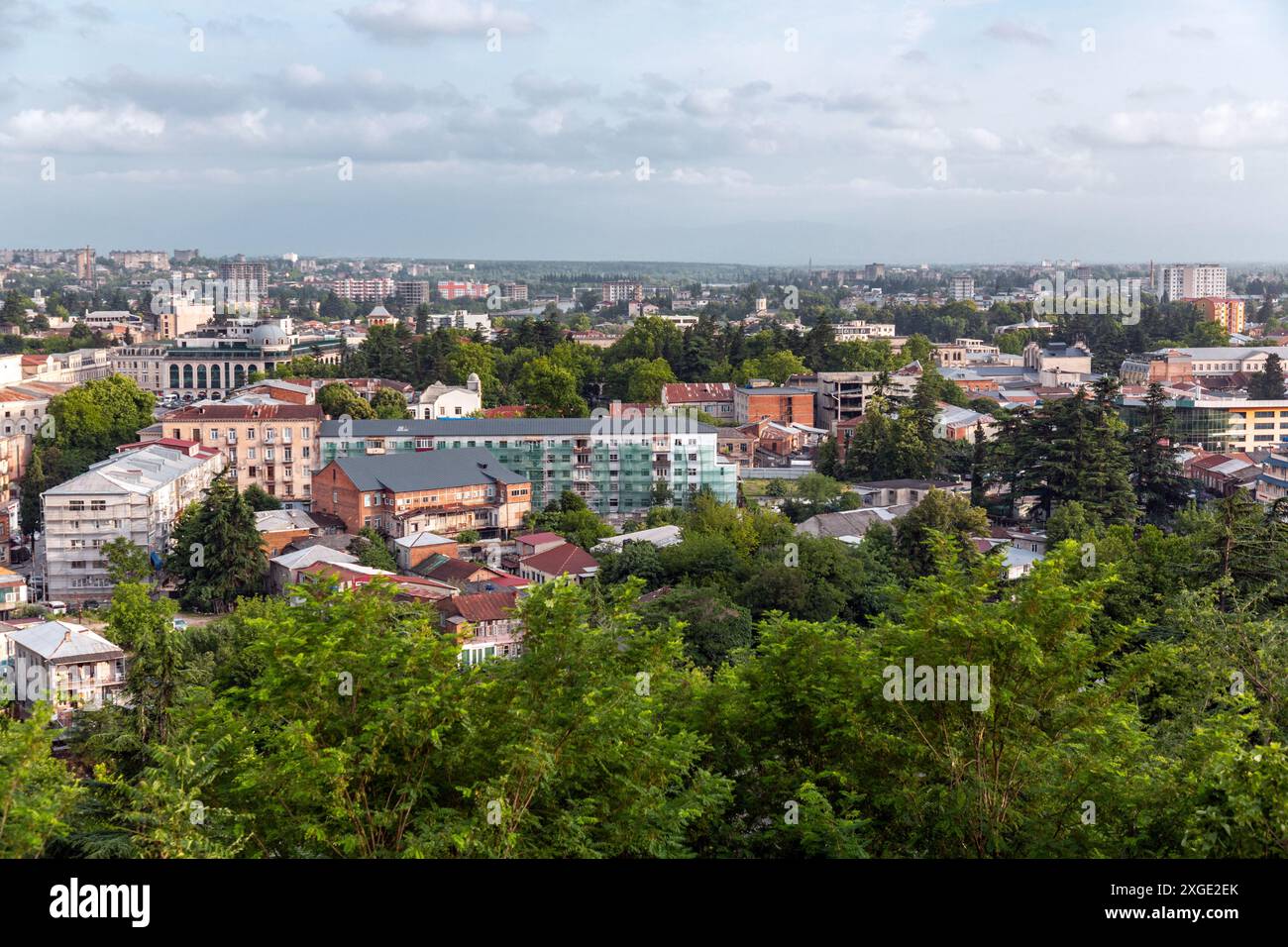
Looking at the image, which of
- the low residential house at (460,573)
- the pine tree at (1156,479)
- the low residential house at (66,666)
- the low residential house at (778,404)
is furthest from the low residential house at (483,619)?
the low residential house at (778,404)

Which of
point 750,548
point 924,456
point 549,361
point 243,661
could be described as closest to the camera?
point 243,661

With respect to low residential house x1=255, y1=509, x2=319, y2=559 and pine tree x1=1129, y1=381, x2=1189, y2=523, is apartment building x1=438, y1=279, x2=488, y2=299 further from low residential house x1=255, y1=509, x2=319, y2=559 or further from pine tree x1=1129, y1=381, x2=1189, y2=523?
pine tree x1=1129, y1=381, x2=1189, y2=523

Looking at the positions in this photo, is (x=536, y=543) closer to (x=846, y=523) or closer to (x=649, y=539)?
(x=649, y=539)

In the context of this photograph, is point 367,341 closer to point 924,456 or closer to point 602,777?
point 924,456

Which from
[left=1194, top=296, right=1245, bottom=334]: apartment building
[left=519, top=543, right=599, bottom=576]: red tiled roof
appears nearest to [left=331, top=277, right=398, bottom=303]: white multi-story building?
[left=1194, top=296, right=1245, bottom=334]: apartment building

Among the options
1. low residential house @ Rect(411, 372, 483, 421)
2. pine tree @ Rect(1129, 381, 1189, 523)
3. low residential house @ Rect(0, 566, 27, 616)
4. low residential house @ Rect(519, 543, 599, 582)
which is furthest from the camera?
low residential house @ Rect(411, 372, 483, 421)

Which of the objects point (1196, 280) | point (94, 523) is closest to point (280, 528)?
point (94, 523)
